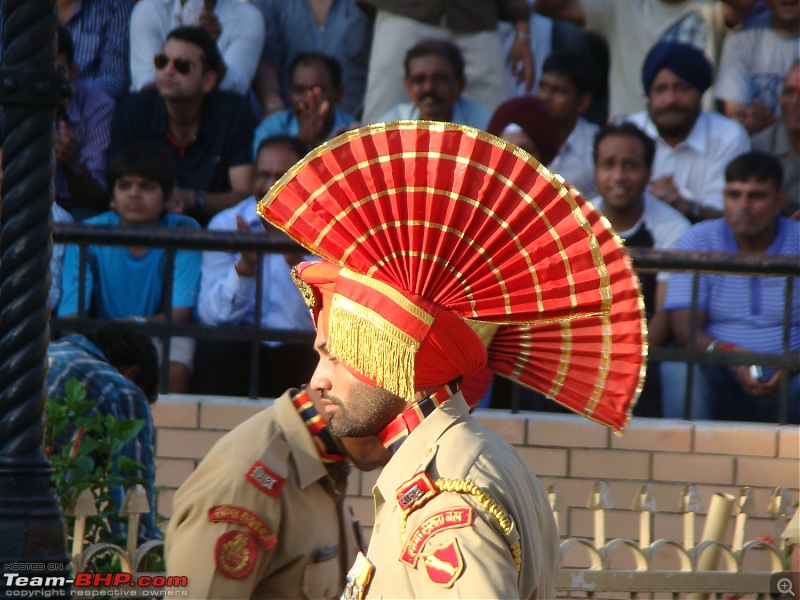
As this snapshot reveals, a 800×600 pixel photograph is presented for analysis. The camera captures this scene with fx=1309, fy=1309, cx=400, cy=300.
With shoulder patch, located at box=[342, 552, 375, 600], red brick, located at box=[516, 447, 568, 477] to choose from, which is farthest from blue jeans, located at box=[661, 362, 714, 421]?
shoulder patch, located at box=[342, 552, 375, 600]

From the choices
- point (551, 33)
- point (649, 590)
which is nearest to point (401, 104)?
point (551, 33)

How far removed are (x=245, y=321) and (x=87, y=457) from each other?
2.50m

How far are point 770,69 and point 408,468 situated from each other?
5193 mm

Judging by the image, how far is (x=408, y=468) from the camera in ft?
8.99

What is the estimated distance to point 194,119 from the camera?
24.1 feet

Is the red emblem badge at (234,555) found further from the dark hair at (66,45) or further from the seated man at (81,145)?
the dark hair at (66,45)

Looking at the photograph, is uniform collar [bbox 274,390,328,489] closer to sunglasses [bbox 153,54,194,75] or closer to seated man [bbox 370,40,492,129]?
seated man [bbox 370,40,492,129]

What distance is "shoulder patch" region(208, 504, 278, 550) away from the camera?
3.62 metres

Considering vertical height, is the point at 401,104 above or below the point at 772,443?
above

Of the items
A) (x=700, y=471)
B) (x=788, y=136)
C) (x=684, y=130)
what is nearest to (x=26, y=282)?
(x=700, y=471)

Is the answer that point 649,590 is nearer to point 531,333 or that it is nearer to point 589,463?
point 589,463

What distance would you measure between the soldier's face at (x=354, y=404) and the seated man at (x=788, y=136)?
15.0ft

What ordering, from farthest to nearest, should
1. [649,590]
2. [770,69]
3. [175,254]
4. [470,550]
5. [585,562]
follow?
1. [770,69]
2. [175,254]
3. [585,562]
4. [649,590]
5. [470,550]

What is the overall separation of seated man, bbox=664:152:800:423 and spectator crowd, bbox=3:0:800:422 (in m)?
0.01
